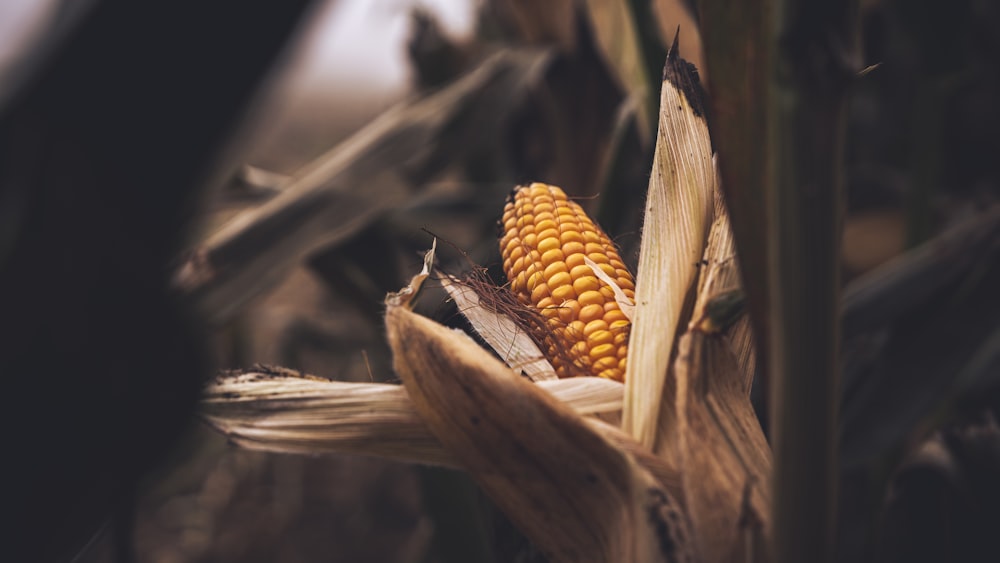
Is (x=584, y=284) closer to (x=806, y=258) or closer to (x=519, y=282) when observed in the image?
(x=519, y=282)

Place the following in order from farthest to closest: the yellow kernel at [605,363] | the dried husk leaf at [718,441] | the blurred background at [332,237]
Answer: the yellow kernel at [605,363] → the dried husk leaf at [718,441] → the blurred background at [332,237]

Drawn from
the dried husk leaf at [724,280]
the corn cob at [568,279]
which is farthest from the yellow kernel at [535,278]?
the dried husk leaf at [724,280]

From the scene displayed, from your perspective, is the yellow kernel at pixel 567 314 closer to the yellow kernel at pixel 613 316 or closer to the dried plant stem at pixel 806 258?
the yellow kernel at pixel 613 316

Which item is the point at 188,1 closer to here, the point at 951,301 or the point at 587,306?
the point at 587,306

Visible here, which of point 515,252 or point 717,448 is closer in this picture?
point 717,448

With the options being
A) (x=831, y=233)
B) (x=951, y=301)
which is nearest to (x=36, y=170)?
(x=831, y=233)

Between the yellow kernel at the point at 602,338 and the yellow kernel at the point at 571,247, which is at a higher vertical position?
the yellow kernel at the point at 571,247

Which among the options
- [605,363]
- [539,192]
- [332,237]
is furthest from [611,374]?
[332,237]
